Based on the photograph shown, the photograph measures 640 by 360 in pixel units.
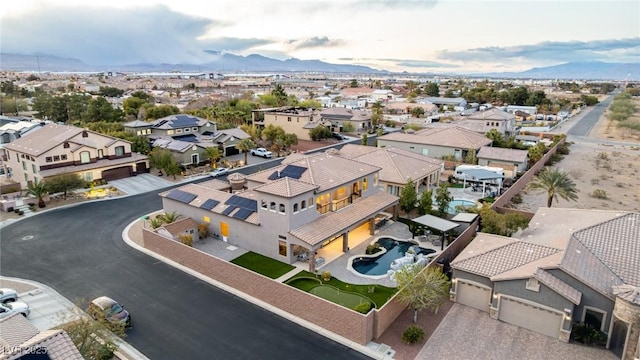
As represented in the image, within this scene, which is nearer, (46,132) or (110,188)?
(110,188)

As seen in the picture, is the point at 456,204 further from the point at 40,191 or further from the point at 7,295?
the point at 40,191

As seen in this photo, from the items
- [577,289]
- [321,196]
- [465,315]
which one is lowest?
[465,315]

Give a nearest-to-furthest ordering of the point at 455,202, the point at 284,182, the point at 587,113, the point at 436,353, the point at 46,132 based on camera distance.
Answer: the point at 436,353, the point at 284,182, the point at 455,202, the point at 46,132, the point at 587,113

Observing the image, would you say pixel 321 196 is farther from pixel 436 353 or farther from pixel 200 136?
pixel 200 136

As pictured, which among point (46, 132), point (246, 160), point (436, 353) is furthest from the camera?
point (246, 160)

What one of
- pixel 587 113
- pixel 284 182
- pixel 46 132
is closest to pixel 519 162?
pixel 284 182

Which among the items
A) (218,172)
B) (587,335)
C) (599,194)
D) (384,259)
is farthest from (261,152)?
(587,335)

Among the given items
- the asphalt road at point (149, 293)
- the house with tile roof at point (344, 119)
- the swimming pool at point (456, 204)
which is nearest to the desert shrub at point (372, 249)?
the asphalt road at point (149, 293)
